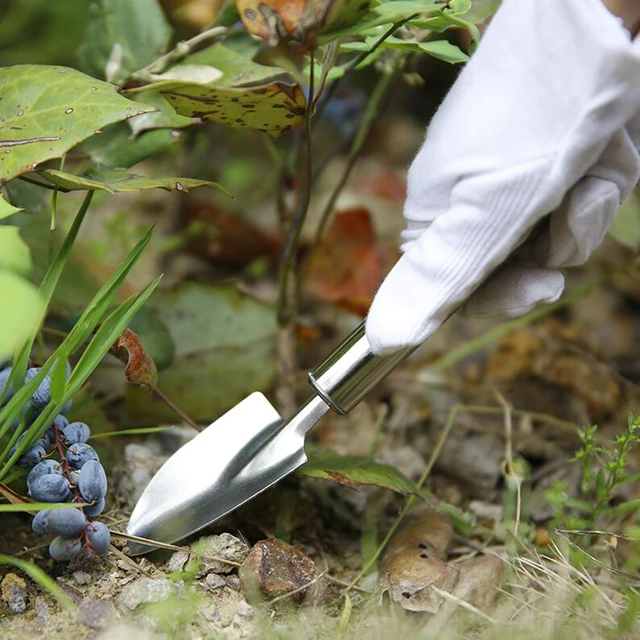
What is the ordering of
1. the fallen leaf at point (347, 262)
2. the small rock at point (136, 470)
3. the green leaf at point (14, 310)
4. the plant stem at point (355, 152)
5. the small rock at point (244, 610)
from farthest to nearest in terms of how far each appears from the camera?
the fallen leaf at point (347, 262), the plant stem at point (355, 152), the small rock at point (136, 470), the small rock at point (244, 610), the green leaf at point (14, 310)

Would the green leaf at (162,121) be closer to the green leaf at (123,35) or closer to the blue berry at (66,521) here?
the green leaf at (123,35)

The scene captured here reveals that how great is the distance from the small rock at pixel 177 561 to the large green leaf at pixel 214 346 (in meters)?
0.28

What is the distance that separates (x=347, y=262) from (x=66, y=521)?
2.19ft

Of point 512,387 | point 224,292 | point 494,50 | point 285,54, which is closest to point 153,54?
point 285,54

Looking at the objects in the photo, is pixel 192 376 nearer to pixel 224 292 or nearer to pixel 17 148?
pixel 224 292

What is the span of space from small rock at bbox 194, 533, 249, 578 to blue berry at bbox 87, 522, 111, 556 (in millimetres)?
90

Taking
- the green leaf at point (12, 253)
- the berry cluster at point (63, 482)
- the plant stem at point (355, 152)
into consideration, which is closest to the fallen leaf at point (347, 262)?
the plant stem at point (355, 152)

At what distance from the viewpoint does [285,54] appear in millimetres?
1039

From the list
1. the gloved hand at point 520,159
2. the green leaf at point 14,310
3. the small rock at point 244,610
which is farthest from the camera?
the small rock at point 244,610

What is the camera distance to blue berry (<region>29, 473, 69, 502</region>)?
2.09ft

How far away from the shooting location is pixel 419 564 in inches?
30.1

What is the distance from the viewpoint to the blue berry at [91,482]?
25.7 inches

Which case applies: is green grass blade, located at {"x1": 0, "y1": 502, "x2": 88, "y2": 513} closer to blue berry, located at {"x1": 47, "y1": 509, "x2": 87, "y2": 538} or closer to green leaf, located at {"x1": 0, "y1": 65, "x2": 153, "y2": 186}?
blue berry, located at {"x1": 47, "y1": 509, "x2": 87, "y2": 538}

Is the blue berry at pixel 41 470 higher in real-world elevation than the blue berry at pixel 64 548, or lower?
higher
